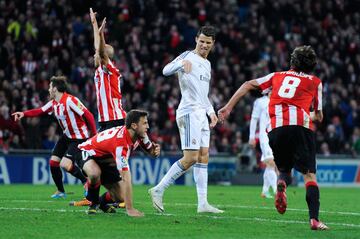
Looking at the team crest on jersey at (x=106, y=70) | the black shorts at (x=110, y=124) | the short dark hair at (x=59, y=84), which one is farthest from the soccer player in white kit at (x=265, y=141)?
the team crest on jersey at (x=106, y=70)

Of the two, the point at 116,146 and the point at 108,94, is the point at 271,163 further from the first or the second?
the point at 116,146

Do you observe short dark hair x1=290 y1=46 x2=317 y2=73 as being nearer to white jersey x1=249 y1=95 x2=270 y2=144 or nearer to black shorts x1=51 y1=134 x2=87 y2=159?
black shorts x1=51 y1=134 x2=87 y2=159

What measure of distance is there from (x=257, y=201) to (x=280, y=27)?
56.9 feet

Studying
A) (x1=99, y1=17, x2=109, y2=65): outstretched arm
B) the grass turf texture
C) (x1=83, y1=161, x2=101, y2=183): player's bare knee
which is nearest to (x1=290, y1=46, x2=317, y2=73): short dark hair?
the grass turf texture

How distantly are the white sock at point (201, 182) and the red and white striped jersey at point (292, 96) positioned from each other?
7.42ft

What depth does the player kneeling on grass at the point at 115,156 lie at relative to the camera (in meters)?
11.6

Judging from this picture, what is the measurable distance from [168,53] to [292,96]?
1930 centimetres

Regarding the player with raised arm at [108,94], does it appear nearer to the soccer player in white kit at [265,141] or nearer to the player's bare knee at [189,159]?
the player's bare knee at [189,159]

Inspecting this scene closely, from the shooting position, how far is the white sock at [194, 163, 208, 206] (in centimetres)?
1292

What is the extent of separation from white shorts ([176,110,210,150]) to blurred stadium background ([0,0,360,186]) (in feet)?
41.1

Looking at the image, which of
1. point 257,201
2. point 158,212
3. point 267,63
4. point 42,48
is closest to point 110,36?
point 42,48

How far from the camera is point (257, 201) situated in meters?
17.0

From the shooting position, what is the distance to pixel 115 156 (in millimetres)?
11672

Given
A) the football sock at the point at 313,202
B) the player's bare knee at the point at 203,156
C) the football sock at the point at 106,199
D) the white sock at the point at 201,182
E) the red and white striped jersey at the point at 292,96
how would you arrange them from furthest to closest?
1. the player's bare knee at the point at 203,156
2. the white sock at the point at 201,182
3. the football sock at the point at 106,199
4. the red and white striped jersey at the point at 292,96
5. the football sock at the point at 313,202
